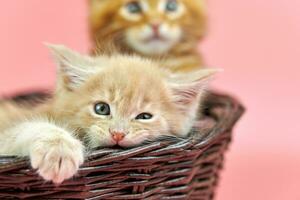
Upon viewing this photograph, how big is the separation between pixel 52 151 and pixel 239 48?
1.44m

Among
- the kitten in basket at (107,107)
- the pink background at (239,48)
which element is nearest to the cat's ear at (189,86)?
the kitten in basket at (107,107)

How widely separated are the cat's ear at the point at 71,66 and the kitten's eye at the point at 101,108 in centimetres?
8

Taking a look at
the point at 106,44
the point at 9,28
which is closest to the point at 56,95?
the point at 106,44

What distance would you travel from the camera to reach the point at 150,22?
1.52 m

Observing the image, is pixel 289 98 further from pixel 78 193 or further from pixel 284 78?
pixel 78 193

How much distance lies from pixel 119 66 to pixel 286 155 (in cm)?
108

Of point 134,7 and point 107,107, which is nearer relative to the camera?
point 107,107

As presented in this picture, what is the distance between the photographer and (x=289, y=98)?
7.69 ft

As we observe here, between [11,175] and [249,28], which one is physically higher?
[249,28]

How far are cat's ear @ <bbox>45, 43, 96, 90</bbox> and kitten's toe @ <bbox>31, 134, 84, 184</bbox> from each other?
0.71 feet

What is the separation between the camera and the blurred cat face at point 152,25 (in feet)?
4.98

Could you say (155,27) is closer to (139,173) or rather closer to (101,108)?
(101,108)

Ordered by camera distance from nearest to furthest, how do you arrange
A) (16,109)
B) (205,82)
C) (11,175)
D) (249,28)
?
(11,175) < (205,82) < (16,109) < (249,28)

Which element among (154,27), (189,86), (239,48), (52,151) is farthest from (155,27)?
(239,48)
